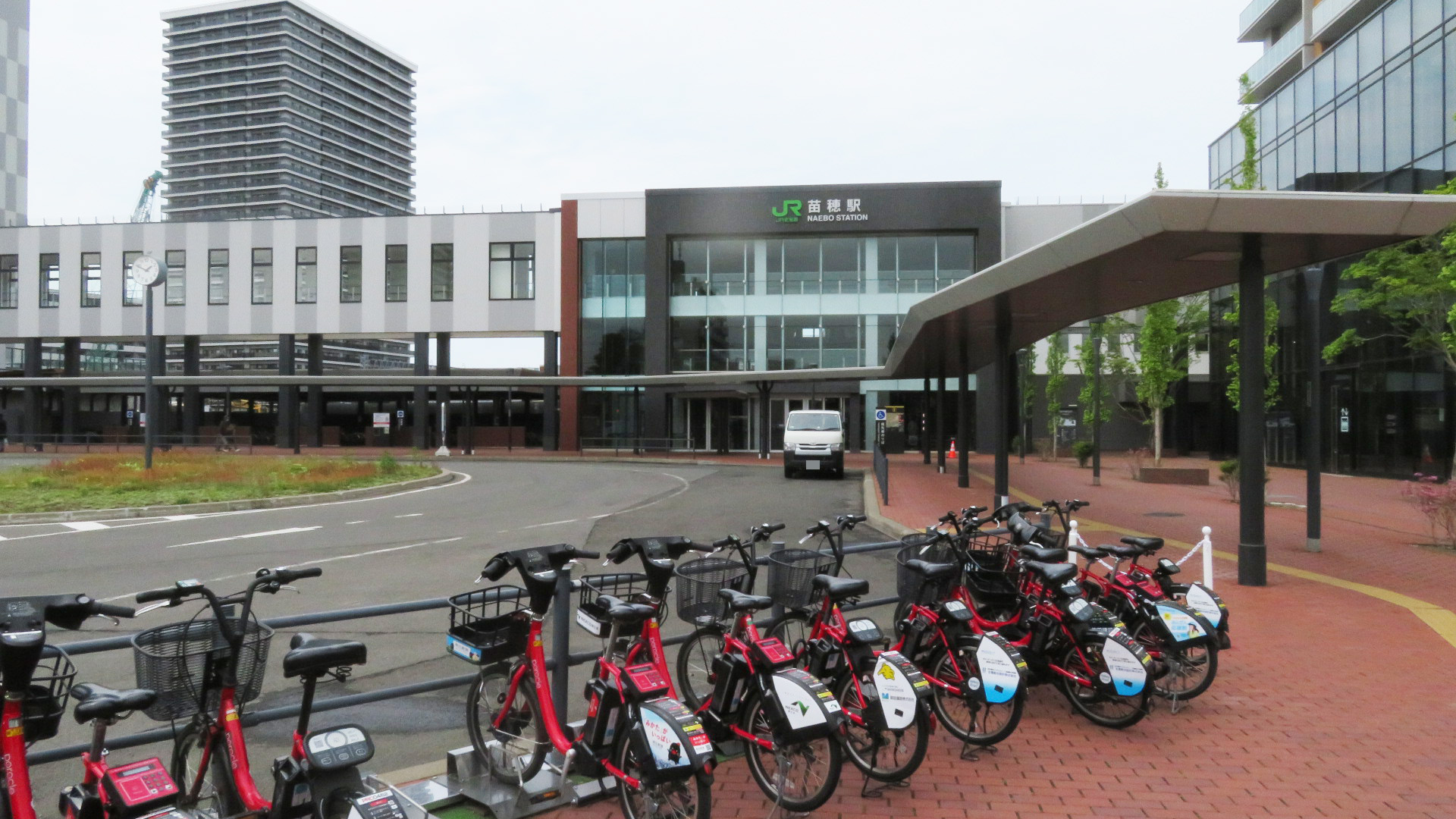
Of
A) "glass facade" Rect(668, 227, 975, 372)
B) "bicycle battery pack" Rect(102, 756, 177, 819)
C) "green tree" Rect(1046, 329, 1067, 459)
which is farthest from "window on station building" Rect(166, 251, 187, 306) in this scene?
"bicycle battery pack" Rect(102, 756, 177, 819)

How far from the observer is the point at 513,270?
1778 inches

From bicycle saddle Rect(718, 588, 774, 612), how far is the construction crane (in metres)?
195

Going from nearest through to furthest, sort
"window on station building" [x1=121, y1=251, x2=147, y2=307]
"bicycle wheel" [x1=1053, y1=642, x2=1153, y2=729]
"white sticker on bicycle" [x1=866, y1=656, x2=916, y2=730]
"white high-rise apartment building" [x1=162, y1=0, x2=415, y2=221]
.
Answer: "white sticker on bicycle" [x1=866, y1=656, x2=916, y2=730] → "bicycle wheel" [x1=1053, y1=642, x2=1153, y2=729] → "window on station building" [x1=121, y1=251, x2=147, y2=307] → "white high-rise apartment building" [x1=162, y1=0, x2=415, y2=221]

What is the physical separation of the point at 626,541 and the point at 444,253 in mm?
43666

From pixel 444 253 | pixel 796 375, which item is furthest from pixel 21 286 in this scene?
pixel 796 375

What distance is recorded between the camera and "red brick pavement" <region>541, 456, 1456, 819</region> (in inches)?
175

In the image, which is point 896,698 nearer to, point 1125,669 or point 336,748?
point 1125,669

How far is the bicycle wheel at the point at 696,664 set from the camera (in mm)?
5258

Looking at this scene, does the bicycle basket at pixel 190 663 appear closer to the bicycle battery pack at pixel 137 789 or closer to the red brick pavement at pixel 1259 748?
the bicycle battery pack at pixel 137 789

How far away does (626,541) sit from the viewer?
456 centimetres

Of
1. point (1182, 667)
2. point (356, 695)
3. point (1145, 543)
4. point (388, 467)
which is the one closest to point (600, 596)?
point (356, 695)

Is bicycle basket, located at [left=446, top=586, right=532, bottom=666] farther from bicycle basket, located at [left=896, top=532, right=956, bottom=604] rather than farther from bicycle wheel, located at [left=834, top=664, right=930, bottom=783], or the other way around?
bicycle basket, located at [left=896, top=532, right=956, bottom=604]

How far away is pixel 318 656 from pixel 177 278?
5292cm

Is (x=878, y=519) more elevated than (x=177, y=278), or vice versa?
(x=177, y=278)
